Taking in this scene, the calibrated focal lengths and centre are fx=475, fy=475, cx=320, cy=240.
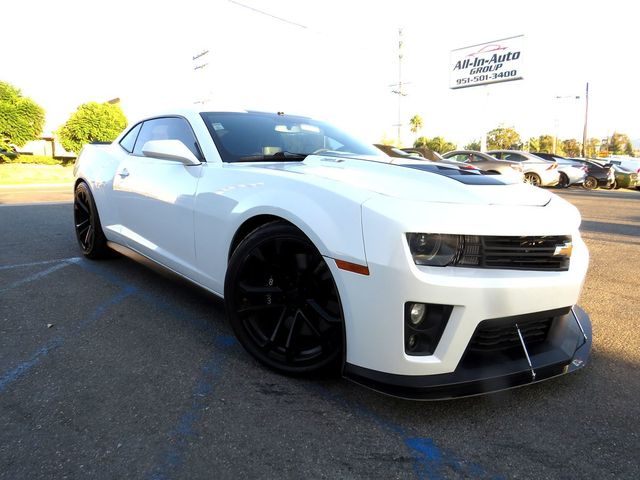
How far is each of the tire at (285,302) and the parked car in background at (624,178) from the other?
22.7 meters

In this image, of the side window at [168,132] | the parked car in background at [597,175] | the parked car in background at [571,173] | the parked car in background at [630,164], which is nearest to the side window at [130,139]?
the side window at [168,132]

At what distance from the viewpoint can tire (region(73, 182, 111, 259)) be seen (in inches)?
180

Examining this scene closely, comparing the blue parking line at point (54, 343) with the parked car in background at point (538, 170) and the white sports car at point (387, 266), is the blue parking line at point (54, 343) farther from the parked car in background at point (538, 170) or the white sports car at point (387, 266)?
the parked car in background at point (538, 170)

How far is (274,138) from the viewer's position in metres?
3.36

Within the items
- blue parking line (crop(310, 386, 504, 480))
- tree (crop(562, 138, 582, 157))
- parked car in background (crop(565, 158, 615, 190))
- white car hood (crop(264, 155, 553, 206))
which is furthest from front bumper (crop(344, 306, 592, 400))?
tree (crop(562, 138, 582, 157))

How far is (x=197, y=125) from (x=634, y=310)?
3557 millimetres

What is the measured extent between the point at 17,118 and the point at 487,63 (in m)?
32.8

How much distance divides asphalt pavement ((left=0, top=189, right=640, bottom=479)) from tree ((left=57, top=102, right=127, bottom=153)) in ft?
108

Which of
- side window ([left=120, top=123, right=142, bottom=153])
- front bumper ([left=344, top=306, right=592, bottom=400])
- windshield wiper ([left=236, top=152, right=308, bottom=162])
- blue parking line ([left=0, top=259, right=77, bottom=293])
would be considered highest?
side window ([left=120, top=123, right=142, bottom=153])

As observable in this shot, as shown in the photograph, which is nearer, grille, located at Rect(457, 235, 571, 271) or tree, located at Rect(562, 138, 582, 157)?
grille, located at Rect(457, 235, 571, 271)

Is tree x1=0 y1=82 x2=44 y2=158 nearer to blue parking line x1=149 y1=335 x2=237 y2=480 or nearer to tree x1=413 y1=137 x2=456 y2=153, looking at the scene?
blue parking line x1=149 y1=335 x2=237 y2=480

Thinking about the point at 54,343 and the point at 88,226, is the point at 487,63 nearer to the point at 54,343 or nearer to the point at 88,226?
the point at 88,226

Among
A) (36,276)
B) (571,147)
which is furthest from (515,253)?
(571,147)

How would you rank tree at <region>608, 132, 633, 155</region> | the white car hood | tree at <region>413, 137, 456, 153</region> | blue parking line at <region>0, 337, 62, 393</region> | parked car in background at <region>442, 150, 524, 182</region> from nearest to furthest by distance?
the white car hood
blue parking line at <region>0, 337, 62, 393</region>
parked car in background at <region>442, 150, 524, 182</region>
tree at <region>413, 137, 456, 153</region>
tree at <region>608, 132, 633, 155</region>
